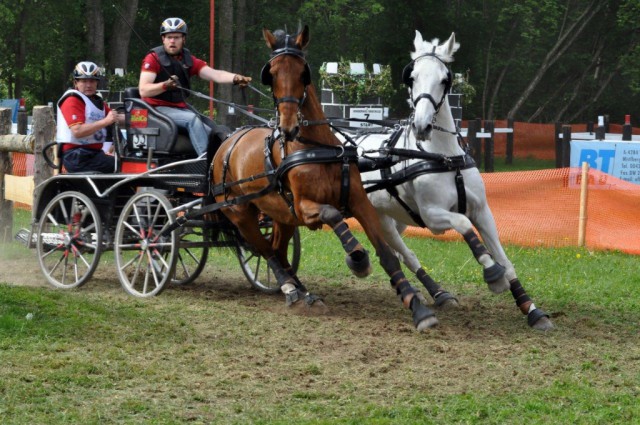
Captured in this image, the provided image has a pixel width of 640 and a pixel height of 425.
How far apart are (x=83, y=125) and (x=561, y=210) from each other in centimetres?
595

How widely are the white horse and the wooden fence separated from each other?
16.2 ft

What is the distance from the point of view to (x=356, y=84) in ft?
75.9

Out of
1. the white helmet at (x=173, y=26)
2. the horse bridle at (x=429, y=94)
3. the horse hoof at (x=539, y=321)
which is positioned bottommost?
the horse hoof at (x=539, y=321)

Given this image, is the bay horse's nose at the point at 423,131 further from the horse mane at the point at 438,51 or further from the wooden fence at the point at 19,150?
the wooden fence at the point at 19,150

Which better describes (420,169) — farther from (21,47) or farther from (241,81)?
(21,47)

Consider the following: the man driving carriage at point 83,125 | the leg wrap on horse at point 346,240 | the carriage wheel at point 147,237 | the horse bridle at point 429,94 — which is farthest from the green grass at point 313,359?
the horse bridle at point 429,94

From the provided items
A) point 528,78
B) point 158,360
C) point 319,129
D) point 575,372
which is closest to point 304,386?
point 158,360

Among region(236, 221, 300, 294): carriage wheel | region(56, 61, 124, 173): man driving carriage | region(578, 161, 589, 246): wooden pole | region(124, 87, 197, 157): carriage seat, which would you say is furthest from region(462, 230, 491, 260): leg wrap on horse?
region(578, 161, 589, 246): wooden pole

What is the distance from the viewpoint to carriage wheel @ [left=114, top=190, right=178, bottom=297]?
9.27 meters

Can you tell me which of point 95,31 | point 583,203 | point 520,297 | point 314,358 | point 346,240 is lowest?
point 314,358

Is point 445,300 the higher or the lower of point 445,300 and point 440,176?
the lower

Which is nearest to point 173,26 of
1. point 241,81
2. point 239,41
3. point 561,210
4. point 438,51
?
point 241,81

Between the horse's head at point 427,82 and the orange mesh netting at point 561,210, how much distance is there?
5.18 m

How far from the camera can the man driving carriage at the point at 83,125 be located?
Result: 993 centimetres
